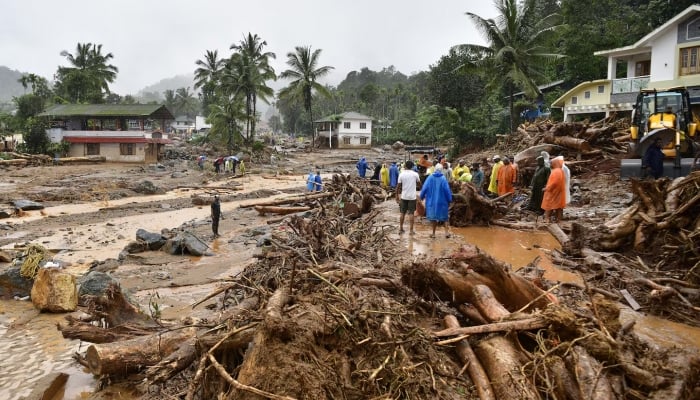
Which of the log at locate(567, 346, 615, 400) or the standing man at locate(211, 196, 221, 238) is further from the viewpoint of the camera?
the standing man at locate(211, 196, 221, 238)

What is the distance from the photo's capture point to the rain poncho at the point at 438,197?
9328mm

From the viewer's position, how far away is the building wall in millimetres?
38688

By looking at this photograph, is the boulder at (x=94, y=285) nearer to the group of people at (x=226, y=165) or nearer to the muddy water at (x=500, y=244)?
the muddy water at (x=500, y=244)

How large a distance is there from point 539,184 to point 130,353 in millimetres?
9389

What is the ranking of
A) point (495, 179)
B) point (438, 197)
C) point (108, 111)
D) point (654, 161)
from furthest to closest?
point (108, 111) → point (495, 179) → point (654, 161) → point (438, 197)

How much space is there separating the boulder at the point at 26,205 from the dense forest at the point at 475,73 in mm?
20903

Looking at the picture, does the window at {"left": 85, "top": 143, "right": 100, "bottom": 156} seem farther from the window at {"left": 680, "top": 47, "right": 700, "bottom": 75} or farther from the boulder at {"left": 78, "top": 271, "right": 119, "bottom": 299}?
the window at {"left": 680, "top": 47, "right": 700, "bottom": 75}

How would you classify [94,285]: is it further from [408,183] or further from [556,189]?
[556,189]

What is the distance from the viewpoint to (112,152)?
38.8 meters

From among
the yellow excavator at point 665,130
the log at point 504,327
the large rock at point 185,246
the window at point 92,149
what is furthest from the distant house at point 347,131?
the log at point 504,327

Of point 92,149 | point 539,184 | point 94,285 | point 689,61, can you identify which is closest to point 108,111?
point 92,149

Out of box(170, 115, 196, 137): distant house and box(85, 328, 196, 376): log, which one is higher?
box(170, 115, 196, 137): distant house

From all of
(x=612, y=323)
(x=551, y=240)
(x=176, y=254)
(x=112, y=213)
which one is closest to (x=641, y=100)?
(x=551, y=240)

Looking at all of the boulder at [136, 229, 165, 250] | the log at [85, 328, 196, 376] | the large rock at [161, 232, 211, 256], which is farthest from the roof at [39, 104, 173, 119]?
the log at [85, 328, 196, 376]
